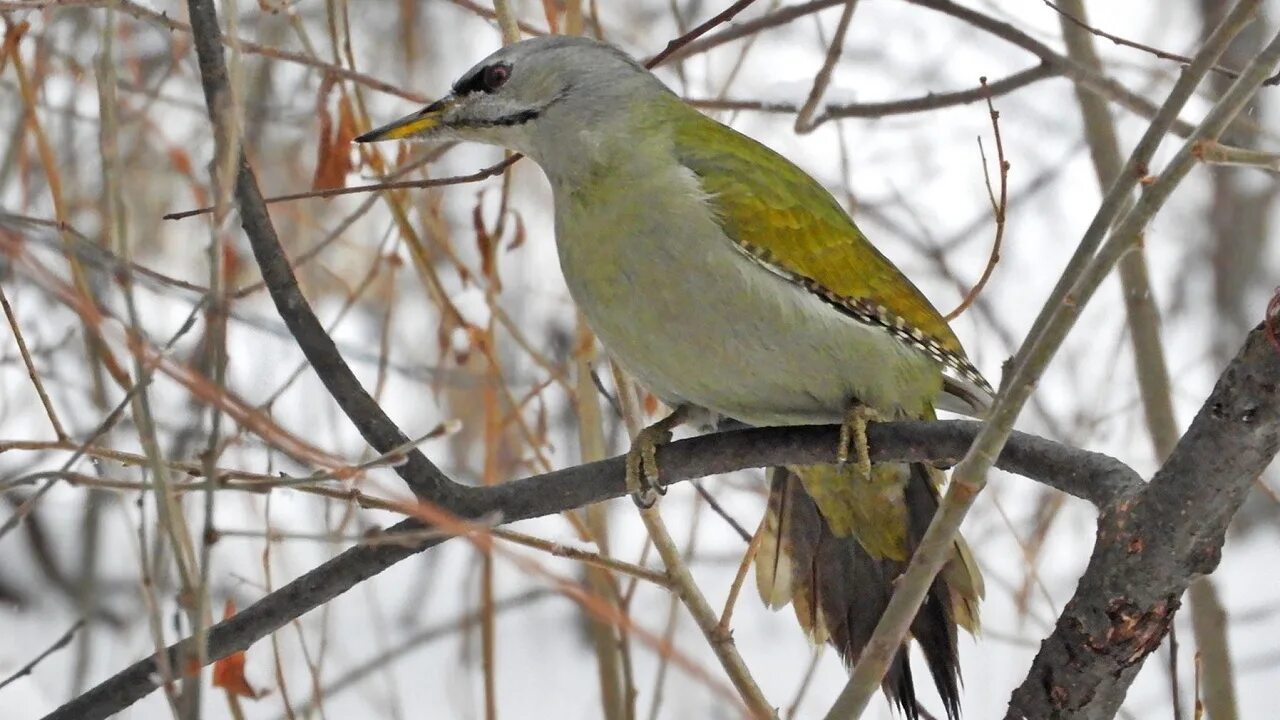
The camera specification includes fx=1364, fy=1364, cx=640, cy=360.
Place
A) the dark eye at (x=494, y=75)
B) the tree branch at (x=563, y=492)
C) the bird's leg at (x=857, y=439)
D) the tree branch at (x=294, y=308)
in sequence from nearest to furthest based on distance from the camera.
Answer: the tree branch at (x=294, y=308), the tree branch at (x=563, y=492), the bird's leg at (x=857, y=439), the dark eye at (x=494, y=75)

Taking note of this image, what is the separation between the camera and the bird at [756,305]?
3.21m

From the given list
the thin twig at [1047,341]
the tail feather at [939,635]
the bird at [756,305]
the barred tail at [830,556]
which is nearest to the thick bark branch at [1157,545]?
the thin twig at [1047,341]

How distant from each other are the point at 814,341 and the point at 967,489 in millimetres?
1299

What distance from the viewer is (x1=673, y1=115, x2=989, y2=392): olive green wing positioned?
3354 mm

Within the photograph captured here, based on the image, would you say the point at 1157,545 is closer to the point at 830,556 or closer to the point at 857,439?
the point at 857,439

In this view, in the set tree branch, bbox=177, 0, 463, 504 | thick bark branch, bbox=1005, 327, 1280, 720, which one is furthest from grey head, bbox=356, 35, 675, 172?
thick bark branch, bbox=1005, 327, 1280, 720

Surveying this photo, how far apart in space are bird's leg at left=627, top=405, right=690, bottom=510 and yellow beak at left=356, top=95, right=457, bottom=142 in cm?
95

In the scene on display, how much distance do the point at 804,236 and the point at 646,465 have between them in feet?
2.48

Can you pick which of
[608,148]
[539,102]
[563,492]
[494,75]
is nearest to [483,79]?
[494,75]

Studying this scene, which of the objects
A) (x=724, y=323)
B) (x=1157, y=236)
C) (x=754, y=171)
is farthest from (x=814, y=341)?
(x=1157, y=236)

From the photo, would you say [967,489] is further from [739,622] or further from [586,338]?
[739,622]

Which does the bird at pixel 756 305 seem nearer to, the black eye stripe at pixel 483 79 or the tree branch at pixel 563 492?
the black eye stripe at pixel 483 79

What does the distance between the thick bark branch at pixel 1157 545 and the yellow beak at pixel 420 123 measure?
6.31 ft

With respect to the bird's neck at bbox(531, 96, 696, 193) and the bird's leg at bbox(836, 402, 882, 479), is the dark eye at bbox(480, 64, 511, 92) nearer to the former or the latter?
the bird's neck at bbox(531, 96, 696, 193)
